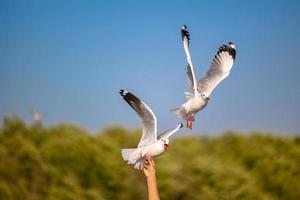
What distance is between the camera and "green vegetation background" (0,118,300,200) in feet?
38.7

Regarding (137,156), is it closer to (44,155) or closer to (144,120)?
(144,120)

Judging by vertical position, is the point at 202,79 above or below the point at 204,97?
above

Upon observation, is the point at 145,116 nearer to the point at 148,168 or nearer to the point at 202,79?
the point at 148,168

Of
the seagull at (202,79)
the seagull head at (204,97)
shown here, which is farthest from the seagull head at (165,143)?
the seagull head at (204,97)

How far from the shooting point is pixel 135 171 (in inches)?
460

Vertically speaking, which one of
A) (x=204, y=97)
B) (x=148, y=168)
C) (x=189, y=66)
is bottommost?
(x=148, y=168)

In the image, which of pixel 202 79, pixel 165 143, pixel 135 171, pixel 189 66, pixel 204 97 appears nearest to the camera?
pixel 165 143

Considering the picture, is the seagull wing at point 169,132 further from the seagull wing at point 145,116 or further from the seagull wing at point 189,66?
the seagull wing at point 189,66

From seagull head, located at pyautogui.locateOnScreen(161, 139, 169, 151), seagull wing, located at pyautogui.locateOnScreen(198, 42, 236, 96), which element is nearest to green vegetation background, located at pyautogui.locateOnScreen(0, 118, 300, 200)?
seagull wing, located at pyautogui.locateOnScreen(198, 42, 236, 96)

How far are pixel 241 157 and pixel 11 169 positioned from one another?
165 inches

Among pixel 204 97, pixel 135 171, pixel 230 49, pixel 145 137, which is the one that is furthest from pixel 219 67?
pixel 135 171

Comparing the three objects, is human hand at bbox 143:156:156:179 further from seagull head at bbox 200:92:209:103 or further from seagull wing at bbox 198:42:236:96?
seagull wing at bbox 198:42:236:96

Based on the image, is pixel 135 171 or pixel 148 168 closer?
pixel 148 168

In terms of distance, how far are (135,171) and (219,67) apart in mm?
9250
